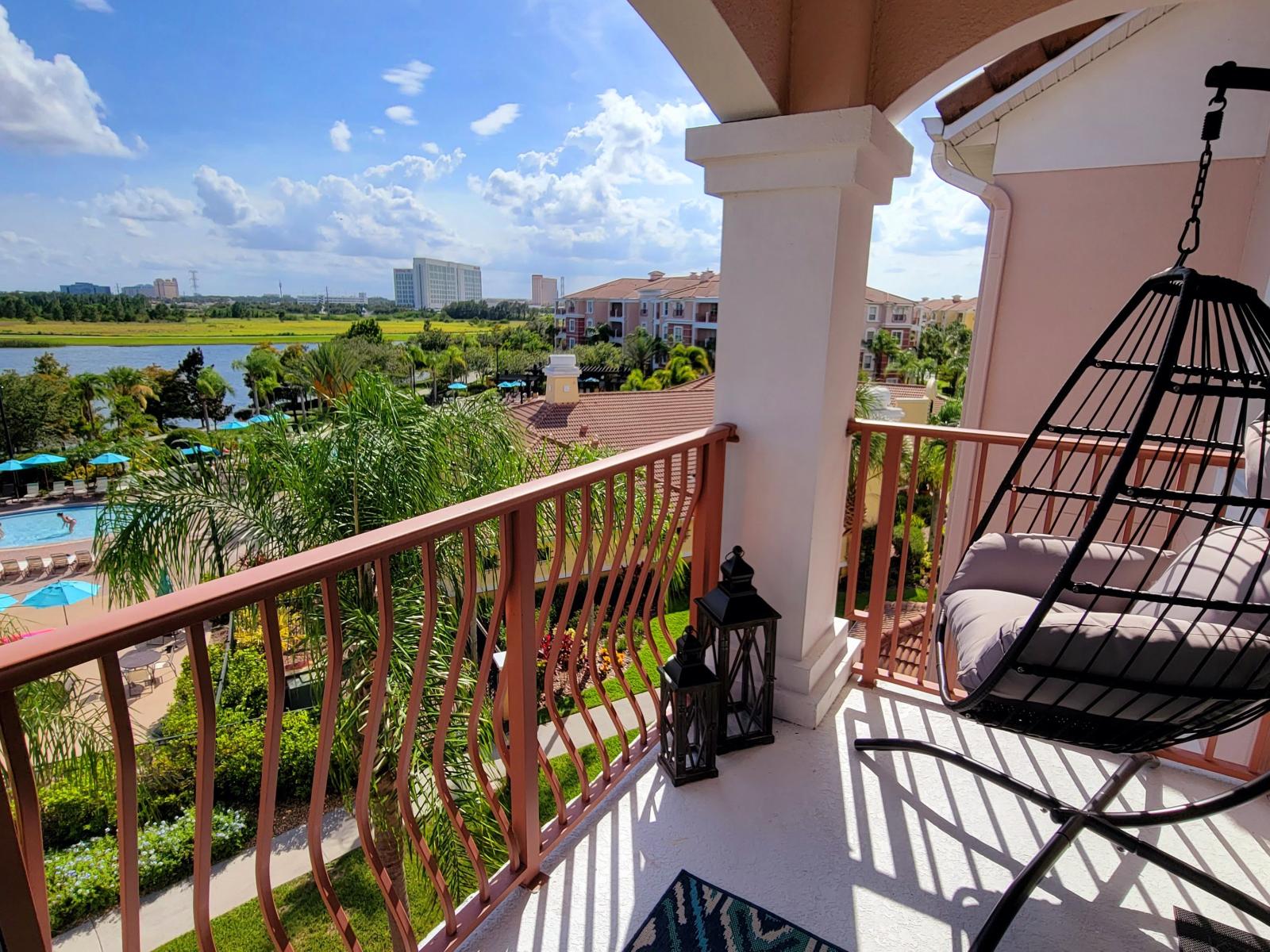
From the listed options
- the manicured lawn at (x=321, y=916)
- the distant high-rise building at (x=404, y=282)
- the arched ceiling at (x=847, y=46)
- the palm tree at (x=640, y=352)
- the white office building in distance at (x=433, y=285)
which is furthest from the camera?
the palm tree at (x=640, y=352)

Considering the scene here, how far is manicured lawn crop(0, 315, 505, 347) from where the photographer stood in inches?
879

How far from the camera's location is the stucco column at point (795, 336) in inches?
76.2

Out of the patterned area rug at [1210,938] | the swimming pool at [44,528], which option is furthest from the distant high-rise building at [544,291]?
the patterned area rug at [1210,938]

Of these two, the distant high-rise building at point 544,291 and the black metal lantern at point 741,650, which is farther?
the distant high-rise building at point 544,291

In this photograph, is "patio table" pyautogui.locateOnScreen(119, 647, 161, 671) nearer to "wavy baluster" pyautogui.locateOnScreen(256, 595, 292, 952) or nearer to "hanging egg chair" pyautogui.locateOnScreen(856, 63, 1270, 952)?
"wavy baluster" pyautogui.locateOnScreen(256, 595, 292, 952)

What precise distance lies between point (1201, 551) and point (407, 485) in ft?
Answer: 13.3

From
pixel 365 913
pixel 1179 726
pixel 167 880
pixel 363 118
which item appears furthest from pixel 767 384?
pixel 363 118

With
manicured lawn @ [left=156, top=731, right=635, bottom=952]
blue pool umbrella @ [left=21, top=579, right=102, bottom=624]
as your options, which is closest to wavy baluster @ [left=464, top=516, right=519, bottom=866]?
manicured lawn @ [left=156, top=731, right=635, bottom=952]

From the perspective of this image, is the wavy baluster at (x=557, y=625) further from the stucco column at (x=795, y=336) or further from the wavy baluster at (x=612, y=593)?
the stucco column at (x=795, y=336)

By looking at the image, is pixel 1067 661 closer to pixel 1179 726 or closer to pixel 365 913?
pixel 1179 726

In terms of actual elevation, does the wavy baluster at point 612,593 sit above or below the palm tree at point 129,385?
above

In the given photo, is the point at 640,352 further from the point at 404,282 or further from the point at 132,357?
the point at 132,357

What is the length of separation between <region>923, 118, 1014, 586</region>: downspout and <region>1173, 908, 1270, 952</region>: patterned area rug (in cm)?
387

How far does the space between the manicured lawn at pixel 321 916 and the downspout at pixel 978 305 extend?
3375 millimetres
